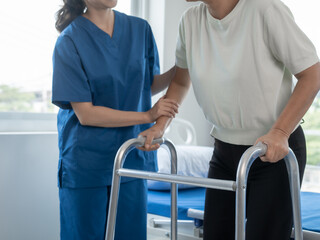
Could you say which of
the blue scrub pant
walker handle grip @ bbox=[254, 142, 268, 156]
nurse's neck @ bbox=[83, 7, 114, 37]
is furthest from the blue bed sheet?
nurse's neck @ bbox=[83, 7, 114, 37]

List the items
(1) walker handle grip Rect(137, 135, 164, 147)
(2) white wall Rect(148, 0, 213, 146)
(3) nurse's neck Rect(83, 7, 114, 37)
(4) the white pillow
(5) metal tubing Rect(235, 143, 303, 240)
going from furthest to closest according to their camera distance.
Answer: (2) white wall Rect(148, 0, 213, 146) < (4) the white pillow < (3) nurse's neck Rect(83, 7, 114, 37) < (1) walker handle grip Rect(137, 135, 164, 147) < (5) metal tubing Rect(235, 143, 303, 240)

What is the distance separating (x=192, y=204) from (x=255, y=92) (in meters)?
0.97

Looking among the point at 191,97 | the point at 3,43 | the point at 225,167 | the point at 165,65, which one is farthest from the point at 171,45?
the point at 225,167

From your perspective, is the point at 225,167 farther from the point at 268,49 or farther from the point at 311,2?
the point at 311,2

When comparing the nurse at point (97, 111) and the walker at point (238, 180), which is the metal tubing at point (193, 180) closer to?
the walker at point (238, 180)

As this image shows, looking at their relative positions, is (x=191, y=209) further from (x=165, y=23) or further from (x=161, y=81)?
(x=165, y=23)

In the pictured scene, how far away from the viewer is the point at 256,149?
0.95m

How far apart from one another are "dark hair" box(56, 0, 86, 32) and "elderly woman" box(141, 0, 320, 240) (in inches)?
20.6

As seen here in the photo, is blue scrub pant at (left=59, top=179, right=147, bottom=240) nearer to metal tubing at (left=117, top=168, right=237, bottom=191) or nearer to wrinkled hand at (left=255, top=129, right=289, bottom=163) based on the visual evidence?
metal tubing at (left=117, top=168, right=237, bottom=191)

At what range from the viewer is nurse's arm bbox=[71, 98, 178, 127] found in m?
1.38

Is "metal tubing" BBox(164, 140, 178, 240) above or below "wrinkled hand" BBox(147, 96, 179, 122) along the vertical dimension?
below

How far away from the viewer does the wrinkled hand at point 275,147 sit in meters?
0.99

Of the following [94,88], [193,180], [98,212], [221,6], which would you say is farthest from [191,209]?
[221,6]

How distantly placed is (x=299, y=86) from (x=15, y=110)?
5.15 ft
